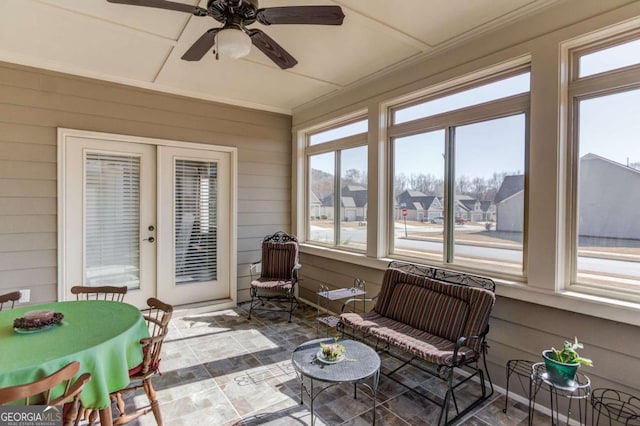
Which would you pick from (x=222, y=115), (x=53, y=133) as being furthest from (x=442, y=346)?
(x=53, y=133)

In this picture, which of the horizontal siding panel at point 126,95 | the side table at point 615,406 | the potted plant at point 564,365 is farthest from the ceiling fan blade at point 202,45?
the side table at point 615,406

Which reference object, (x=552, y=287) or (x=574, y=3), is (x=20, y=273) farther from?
(x=574, y=3)

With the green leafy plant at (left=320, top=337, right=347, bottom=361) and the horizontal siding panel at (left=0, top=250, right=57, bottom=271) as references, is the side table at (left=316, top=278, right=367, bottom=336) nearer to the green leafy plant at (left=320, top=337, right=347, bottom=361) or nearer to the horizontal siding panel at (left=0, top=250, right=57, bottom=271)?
the green leafy plant at (left=320, top=337, right=347, bottom=361)

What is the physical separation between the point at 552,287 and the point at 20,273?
15.8 ft

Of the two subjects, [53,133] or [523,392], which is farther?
[53,133]

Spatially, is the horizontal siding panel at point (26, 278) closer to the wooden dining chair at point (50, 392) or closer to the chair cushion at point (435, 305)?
the wooden dining chair at point (50, 392)

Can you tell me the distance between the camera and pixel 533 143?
2.45m

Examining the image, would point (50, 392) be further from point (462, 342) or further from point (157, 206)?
point (157, 206)

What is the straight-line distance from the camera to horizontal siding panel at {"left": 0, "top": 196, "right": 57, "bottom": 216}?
10.7ft

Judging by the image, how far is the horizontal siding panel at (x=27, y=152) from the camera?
10.8 feet

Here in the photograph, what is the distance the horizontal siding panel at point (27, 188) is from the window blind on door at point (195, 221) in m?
1.30

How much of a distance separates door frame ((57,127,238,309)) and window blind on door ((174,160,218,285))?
215 mm

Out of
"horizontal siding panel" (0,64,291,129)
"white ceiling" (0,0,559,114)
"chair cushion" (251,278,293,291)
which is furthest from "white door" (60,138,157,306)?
"chair cushion" (251,278,293,291)

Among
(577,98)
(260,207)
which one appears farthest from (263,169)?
(577,98)
